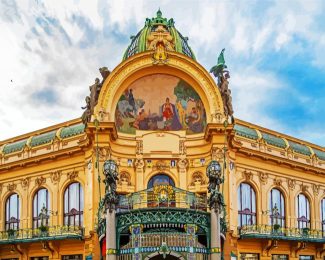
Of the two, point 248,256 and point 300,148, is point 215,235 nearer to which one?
point 248,256

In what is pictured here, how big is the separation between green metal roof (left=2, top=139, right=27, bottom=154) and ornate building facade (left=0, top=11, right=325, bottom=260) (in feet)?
0.39

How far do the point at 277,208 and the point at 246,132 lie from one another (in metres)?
5.86

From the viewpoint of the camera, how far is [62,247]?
4378 centimetres

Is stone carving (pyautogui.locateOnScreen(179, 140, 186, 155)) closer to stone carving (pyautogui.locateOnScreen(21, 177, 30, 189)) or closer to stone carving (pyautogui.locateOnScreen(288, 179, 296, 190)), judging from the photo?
stone carving (pyautogui.locateOnScreen(288, 179, 296, 190))

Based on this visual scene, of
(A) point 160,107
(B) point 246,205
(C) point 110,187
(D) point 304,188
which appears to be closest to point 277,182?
(B) point 246,205

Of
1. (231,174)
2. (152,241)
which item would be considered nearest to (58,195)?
(231,174)

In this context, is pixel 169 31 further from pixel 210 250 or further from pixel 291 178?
pixel 210 250

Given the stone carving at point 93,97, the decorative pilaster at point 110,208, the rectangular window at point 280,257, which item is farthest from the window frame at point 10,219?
the rectangular window at point 280,257

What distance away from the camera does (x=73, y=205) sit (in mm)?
44281

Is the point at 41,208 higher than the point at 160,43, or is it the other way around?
the point at 160,43

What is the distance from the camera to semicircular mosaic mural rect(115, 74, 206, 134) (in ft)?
140

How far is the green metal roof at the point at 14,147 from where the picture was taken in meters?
48.6

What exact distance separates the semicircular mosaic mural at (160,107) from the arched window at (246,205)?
5589 millimetres

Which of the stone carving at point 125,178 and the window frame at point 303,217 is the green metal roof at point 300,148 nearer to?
the window frame at point 303,217
